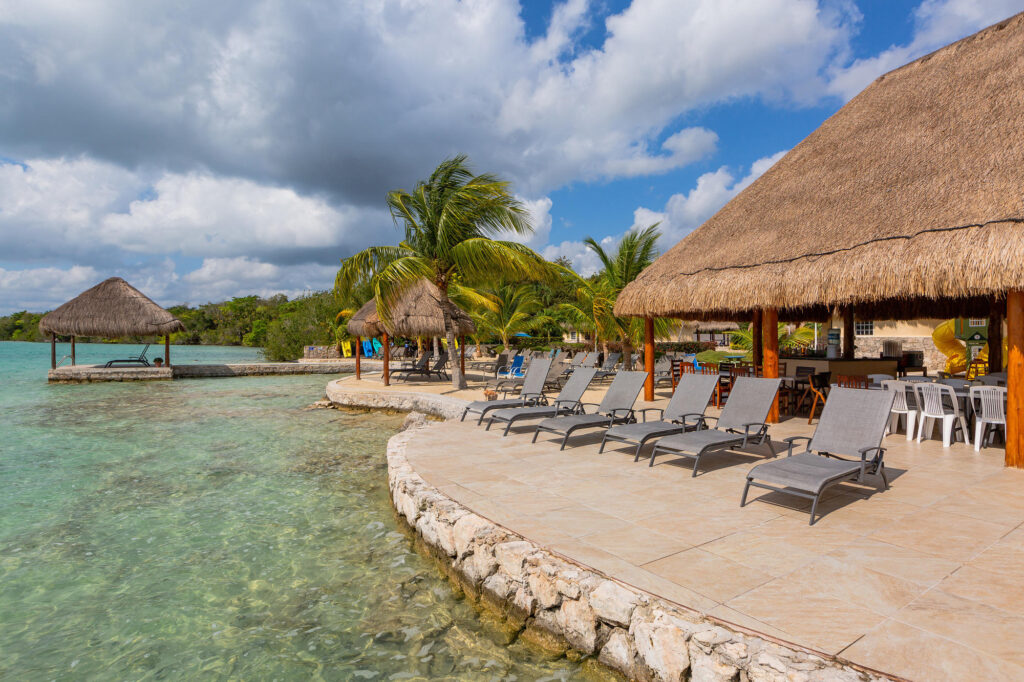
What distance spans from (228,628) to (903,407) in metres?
7.16

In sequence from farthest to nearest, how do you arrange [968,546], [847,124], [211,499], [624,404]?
[847,124]
[624,404]
[211,499]
[968,546]

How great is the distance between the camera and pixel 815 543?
3326mm

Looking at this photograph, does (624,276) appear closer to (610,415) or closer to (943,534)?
(610,415)

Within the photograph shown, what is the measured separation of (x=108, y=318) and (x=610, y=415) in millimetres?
22778

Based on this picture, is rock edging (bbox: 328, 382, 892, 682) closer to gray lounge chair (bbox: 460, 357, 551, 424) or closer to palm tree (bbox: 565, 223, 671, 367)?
gray lounge chair (bbox: 460, 357, 551, 424)

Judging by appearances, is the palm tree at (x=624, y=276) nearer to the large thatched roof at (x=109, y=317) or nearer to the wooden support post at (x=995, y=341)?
the wooden support post at (x=995, y=341)

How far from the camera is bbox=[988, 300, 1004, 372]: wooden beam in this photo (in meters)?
9.57

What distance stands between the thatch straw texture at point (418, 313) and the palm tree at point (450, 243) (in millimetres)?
1442

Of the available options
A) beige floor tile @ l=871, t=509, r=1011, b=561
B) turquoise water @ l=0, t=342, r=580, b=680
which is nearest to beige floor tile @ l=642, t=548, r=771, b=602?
turquoise water @ l=0, t=342, r=580, b=680

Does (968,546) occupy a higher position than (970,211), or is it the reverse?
(970,211)

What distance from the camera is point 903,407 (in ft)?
21.1

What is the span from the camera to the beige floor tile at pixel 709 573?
8.97 feet

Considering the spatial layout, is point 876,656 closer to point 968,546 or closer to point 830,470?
point 968,546

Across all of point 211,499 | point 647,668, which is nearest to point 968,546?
point 647,668
